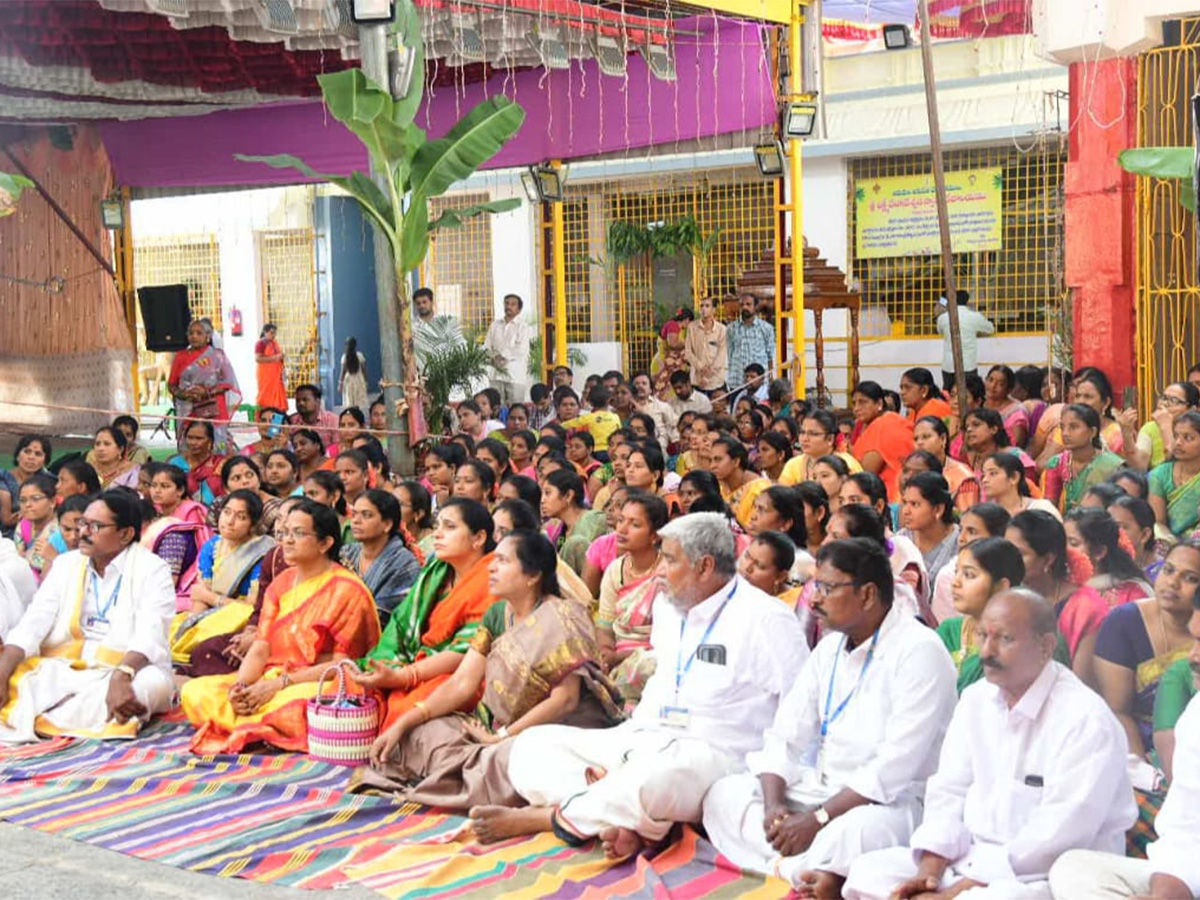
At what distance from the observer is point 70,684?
632 cm

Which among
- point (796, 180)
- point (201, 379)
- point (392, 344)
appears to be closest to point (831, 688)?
point (392, 344)

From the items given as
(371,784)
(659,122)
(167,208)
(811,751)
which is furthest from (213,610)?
(167,208)

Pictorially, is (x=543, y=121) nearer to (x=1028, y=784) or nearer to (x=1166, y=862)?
(x=1028, y=784)

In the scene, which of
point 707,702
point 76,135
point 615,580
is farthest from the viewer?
point 76,135

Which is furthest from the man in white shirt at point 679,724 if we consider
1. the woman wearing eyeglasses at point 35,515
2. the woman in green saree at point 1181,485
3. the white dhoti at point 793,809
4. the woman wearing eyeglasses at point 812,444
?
the woman wearing eyeglasses at point 35,515

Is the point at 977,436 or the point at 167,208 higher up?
the point at 167,208

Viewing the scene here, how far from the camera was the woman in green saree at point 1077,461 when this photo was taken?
7113 mm

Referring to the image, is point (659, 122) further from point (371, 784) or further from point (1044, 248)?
point (371, 784)

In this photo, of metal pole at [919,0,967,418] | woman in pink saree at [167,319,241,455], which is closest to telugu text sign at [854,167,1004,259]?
metal pole at [919,0,967,418]

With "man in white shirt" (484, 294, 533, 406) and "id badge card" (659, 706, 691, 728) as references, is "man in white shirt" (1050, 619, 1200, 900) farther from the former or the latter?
"man in white shirt" (484, 294, 533, 406)

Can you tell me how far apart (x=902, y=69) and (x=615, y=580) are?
12565 mm

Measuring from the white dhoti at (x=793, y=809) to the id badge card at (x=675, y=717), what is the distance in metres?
0.27

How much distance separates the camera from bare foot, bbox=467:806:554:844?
4777 millimetres

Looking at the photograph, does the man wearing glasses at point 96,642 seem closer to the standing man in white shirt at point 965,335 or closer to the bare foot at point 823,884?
the bare foot at point 823,884
